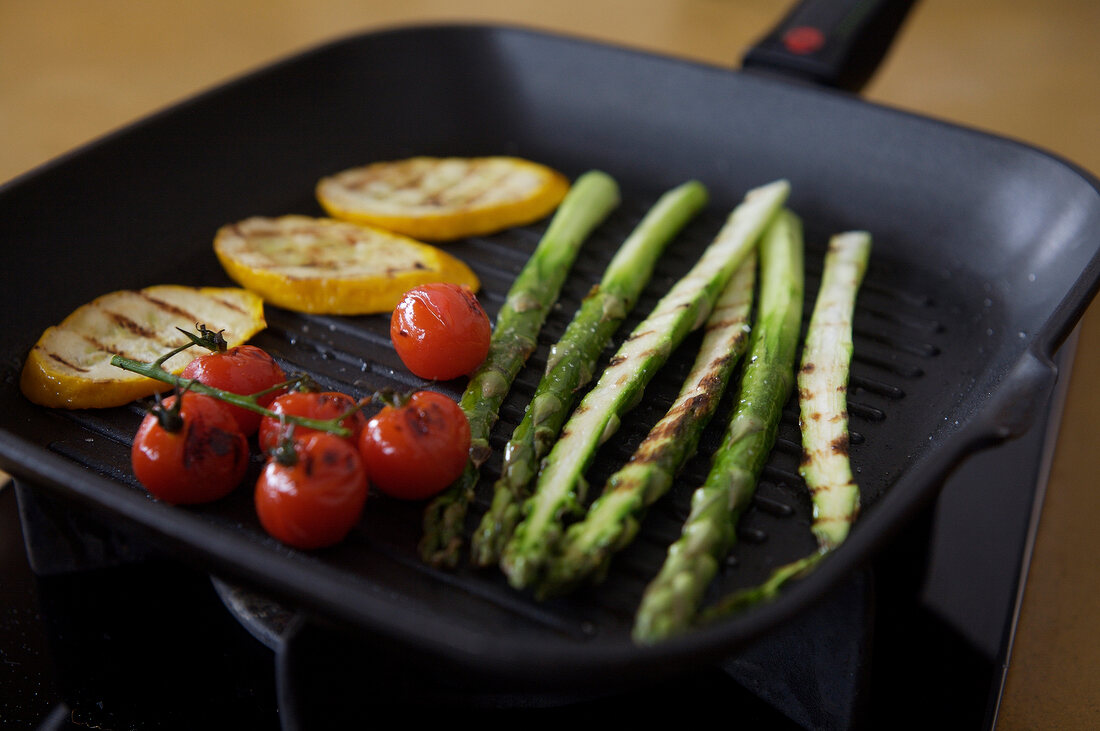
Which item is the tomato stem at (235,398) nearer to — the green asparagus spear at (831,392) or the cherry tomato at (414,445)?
the cherry tomato at (414,445)

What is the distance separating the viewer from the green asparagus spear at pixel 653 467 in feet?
5.00

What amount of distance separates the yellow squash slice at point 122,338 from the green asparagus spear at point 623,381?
889mm

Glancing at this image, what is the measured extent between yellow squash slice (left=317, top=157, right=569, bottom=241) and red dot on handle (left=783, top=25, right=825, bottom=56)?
0.83 m

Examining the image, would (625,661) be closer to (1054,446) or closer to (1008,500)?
(1008,500)

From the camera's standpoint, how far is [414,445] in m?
1.62

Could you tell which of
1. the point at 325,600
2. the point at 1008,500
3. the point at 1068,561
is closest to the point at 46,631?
the point at 325,600

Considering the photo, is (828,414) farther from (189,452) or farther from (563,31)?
(563,31)

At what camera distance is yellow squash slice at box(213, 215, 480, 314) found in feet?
7.61

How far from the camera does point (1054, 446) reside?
2.21m

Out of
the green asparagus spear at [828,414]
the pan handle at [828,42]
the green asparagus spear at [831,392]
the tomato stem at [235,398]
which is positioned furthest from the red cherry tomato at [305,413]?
the pan handle at [828,42]

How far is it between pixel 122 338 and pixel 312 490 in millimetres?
925

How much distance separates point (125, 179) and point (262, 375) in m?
0.96

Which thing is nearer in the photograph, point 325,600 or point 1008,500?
point 325,600

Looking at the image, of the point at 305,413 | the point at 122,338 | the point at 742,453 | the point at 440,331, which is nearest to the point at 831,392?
the point at 742,453
